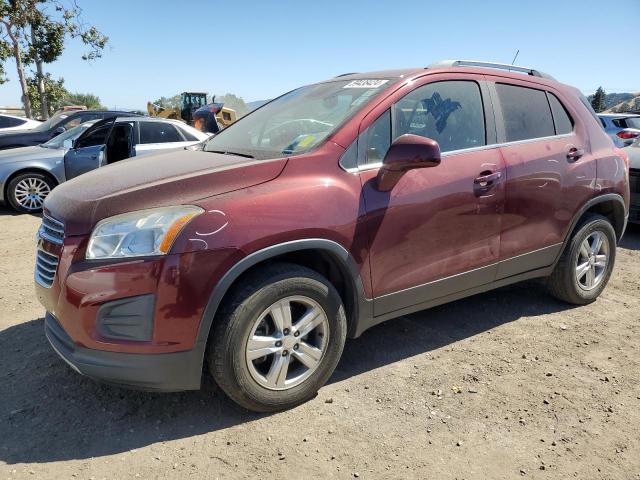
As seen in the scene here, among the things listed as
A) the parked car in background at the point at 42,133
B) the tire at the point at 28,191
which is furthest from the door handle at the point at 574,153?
the parked car in background at the point at 42,133

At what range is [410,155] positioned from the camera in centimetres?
275

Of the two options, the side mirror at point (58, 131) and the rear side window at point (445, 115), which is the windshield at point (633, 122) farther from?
the side mirror at point (58, 131)

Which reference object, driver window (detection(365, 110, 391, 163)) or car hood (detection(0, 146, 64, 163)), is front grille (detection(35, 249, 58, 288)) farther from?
car hood (detection(0, 146, 64, 163))

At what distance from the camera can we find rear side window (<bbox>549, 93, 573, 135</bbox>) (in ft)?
12.8

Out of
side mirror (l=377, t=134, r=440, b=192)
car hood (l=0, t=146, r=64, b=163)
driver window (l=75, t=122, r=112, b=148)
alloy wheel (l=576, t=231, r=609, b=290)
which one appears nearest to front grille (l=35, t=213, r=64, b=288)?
side mirror (l=377, t=134, r=440, b=192)

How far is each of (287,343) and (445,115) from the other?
177cm

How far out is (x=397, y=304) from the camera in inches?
121

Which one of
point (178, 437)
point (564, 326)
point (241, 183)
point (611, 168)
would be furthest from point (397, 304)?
point (611, 168)

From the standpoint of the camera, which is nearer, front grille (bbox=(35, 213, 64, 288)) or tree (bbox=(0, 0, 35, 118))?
front grille (bbox=(35, 213, 64, 288))

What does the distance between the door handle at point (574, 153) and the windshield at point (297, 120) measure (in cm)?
161

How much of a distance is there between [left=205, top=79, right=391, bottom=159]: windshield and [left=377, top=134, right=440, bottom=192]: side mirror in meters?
0.38

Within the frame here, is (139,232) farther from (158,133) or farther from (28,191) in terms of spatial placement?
(28,191)

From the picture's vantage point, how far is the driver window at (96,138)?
8273 millimetres

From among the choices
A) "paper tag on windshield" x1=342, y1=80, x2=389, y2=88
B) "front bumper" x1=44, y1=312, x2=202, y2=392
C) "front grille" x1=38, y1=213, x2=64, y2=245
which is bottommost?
"front bumper" x1=44, y1=312, x2=202, y2=392
